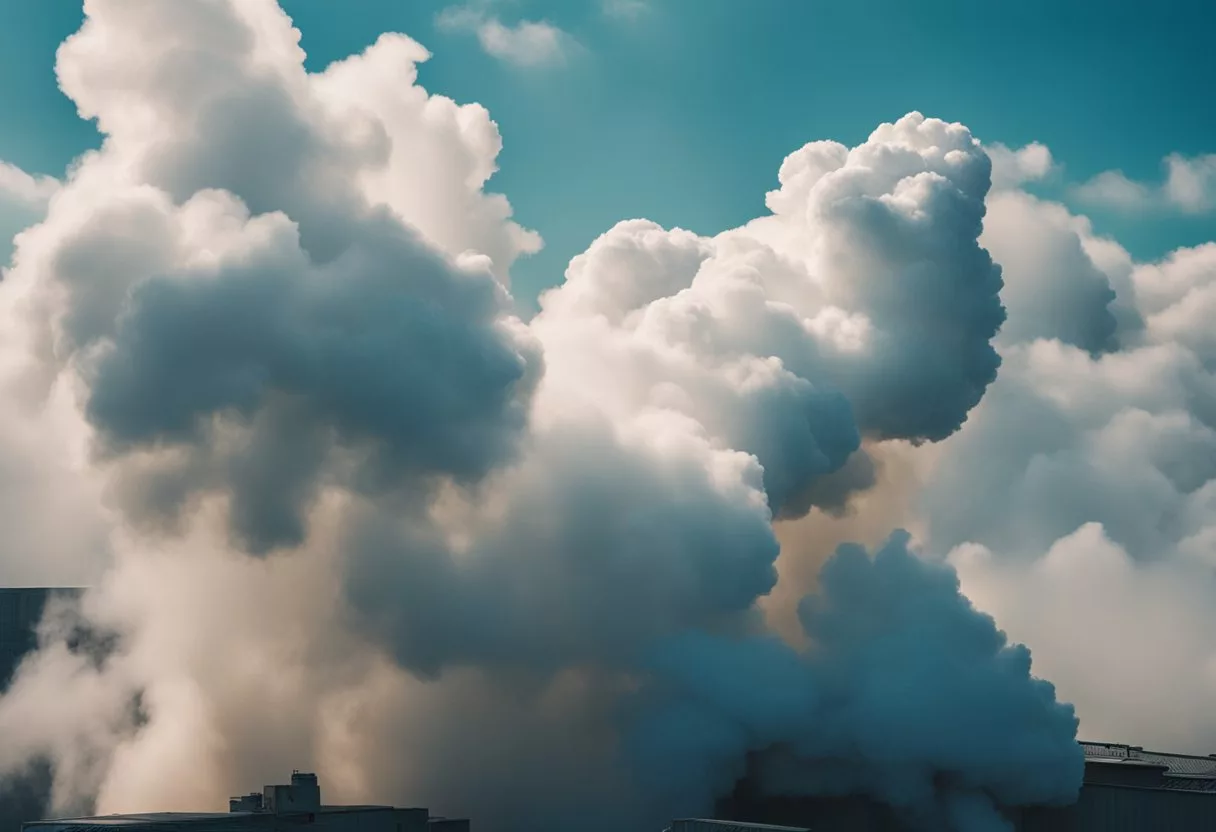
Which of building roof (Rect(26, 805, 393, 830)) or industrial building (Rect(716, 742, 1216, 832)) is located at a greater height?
industrial building (Rect(716, 742, 1216, 832))

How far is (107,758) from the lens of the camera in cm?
9938

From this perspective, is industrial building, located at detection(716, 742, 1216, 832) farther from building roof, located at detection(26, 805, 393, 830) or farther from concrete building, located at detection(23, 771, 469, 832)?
building roof, located at detection(26, 805, 393, 830)

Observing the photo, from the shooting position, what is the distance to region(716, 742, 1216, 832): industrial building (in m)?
88.1

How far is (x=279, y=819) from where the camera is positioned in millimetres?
74438

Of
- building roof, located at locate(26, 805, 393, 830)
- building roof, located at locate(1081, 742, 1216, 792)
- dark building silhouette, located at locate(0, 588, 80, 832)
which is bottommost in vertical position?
building roof, located at locate(26, 805, 393, 830)

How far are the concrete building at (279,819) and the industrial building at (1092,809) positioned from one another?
905 inches

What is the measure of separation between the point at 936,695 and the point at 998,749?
4.91m

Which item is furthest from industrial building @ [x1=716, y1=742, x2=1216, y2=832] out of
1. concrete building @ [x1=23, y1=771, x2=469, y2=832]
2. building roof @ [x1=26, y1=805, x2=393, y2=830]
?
building roof @ [x1=26, y1=805, x2=393, y2=830]

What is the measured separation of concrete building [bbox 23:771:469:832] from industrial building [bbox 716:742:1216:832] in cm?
2298

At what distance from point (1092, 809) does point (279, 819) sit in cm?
4872

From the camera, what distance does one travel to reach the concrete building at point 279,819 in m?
70.6

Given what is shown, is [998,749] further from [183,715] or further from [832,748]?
[183,715]

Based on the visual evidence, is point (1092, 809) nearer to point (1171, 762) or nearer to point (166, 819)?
point (1171, 762)

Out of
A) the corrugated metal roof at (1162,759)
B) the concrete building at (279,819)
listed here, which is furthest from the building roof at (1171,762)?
the concrete building at (279,819)
